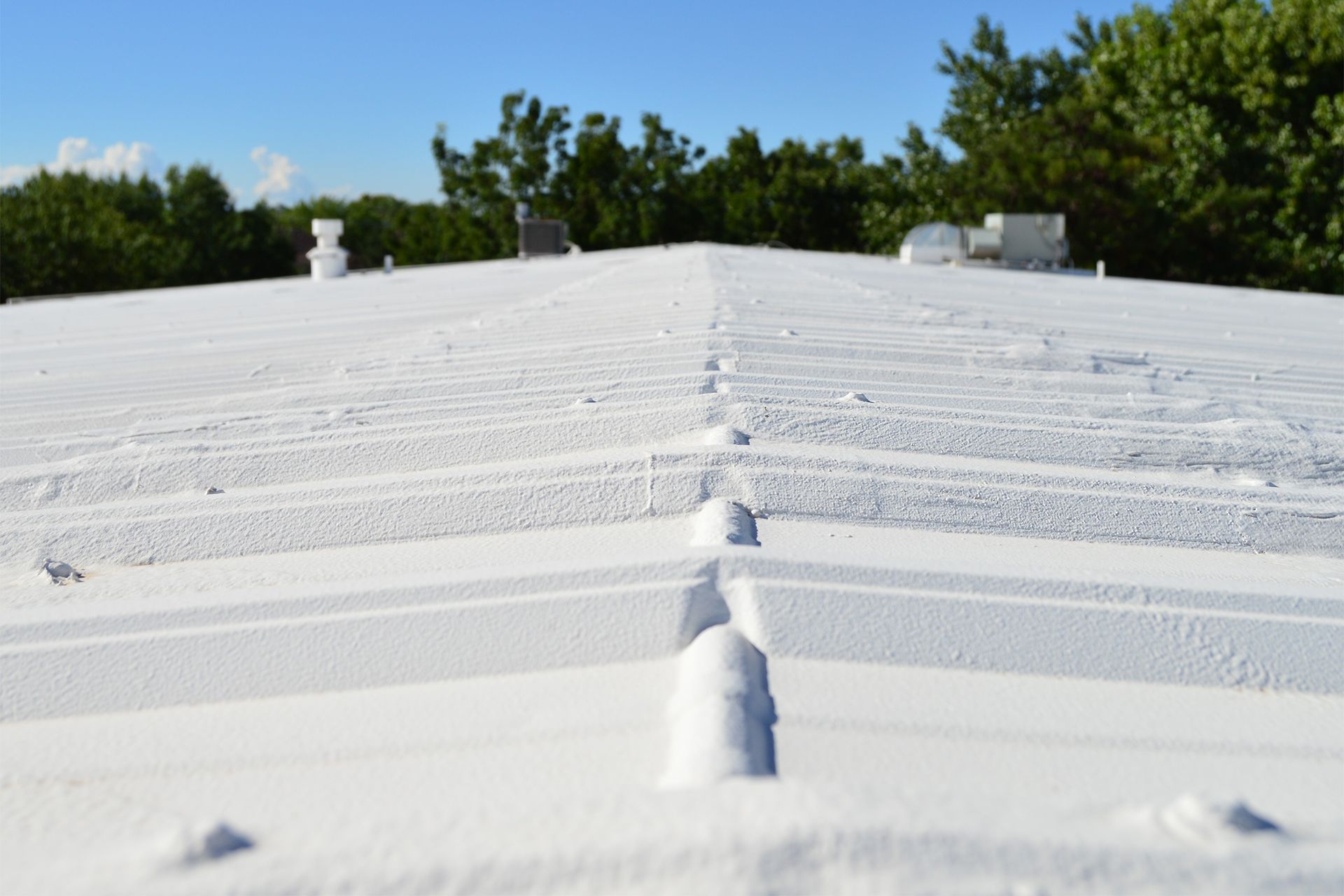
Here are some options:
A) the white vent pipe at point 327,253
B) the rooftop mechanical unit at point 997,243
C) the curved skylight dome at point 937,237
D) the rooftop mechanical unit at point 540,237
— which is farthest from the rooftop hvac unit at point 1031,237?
the white vent pipe at point 327,253

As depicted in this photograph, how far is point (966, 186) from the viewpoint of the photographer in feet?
79.6

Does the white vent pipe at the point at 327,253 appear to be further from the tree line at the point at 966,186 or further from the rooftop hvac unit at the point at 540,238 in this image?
the tree line at the point at 966,186

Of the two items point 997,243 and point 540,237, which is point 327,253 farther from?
point 997,243

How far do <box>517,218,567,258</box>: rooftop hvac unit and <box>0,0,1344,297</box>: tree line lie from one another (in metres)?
12.6

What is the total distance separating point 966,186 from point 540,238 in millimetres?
13329

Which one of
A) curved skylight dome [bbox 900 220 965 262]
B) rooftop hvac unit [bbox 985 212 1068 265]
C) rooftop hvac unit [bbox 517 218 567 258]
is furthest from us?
rooftop hvac unit [bbox 517 218 567 258]

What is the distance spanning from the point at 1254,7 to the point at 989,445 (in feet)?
85.2

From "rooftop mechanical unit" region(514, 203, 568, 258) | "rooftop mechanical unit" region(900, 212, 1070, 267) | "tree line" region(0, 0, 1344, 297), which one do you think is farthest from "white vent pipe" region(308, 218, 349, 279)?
"tree line" region(0, 0, 1344, 297)

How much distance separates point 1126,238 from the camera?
22.4m

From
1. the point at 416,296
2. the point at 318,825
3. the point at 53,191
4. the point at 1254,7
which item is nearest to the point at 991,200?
the point at 1254,7

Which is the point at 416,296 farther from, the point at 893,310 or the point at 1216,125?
the point at 1216,125

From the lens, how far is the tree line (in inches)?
847

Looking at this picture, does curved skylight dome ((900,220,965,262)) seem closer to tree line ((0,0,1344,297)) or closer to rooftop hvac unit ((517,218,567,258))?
rooftop hvac unit ((517,218,567,258))

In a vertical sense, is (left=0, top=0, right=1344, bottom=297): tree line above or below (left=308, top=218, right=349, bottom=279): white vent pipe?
above
